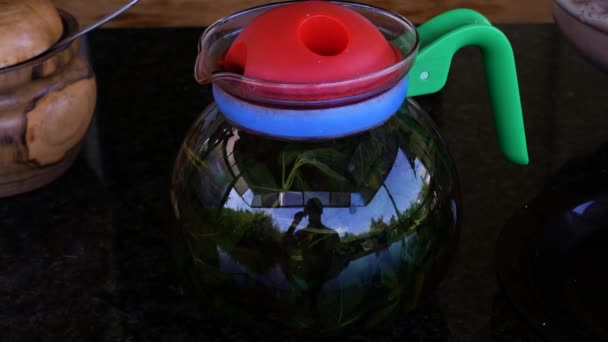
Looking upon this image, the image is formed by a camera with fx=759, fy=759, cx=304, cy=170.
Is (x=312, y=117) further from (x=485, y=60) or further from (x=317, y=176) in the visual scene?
(x=485, y=60)

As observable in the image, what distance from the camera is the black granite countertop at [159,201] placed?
0.57 m

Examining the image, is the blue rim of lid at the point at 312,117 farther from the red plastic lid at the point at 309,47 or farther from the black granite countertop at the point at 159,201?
the black granite countertop at the point at 159,201

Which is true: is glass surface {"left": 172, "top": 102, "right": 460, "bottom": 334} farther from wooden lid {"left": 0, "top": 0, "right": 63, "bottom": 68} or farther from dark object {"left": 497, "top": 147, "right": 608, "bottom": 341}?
wooden lid {"left": 0, "top": 0, "right": 63, "bottom": 68}

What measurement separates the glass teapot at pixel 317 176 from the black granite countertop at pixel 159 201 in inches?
2.3

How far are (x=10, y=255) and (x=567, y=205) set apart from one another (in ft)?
1.52

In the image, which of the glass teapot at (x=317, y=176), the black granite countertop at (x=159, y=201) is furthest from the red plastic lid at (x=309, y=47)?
the black granite countertop at (x=159, y=201)

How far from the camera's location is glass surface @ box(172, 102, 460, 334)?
0.49m

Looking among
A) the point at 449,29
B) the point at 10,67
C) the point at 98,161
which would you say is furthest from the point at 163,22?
the point at 449,29

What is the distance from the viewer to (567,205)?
596 millimetres

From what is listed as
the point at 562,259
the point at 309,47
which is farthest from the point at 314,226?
the point at 562,259

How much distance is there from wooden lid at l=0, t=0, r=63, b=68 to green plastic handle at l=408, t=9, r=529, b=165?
319mm

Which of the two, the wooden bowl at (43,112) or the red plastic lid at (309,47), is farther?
the wooden bowl at (43,112)

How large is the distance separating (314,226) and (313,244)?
12mm

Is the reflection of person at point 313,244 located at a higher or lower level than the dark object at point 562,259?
higher
